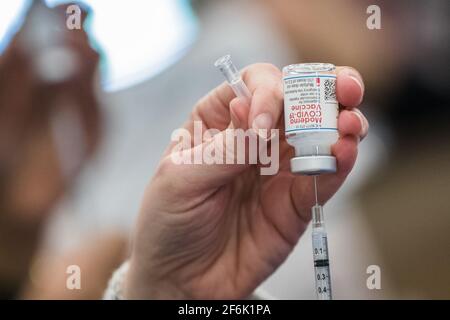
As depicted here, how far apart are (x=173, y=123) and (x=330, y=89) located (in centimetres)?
38

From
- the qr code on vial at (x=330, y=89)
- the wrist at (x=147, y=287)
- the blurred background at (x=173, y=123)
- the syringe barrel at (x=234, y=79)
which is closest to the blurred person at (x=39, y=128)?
the blurred background at (x=173, y=123)

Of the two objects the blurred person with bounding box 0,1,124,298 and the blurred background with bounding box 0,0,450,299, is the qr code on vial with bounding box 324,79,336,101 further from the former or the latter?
the blurred person with bounding box 0,1,124,298

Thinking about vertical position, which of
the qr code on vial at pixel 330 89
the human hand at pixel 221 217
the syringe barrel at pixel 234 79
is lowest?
the human hand at pixel 221 217

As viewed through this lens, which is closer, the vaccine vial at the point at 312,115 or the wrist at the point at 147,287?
the vaccine vial at the point at 312,115

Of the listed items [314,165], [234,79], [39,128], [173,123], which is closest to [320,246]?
[314,165]

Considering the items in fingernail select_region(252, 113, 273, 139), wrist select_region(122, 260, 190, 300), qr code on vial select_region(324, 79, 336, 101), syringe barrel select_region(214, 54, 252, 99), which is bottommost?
wrist select_region(122, 260, 190, 300)

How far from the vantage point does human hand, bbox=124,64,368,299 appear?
947 mm

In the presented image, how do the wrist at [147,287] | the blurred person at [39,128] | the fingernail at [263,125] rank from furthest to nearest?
the blurred person at [39,128] → the wrist at [147,287] → the fingernail at [263,125]

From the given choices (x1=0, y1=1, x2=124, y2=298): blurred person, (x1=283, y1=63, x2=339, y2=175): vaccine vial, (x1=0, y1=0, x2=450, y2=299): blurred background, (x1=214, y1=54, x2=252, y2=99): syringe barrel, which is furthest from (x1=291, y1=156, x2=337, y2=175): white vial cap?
(x1=0, y1=1, x2=124, y2=298): blurred person

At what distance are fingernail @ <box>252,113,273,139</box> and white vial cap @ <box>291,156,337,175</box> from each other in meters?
0.06

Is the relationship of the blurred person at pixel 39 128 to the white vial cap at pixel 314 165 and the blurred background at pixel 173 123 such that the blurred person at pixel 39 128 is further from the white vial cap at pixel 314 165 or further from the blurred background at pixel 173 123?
the white vial cap at pixel 314 165

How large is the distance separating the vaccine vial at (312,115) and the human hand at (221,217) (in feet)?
0.06

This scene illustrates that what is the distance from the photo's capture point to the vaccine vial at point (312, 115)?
2.86 ft

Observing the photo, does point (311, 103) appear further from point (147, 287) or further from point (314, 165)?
point (147, 287)
